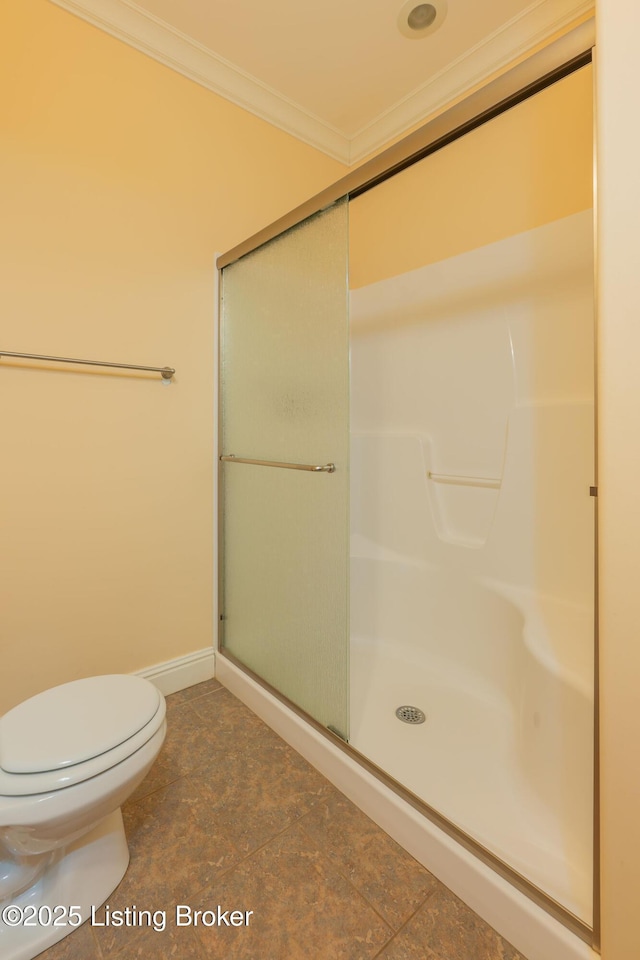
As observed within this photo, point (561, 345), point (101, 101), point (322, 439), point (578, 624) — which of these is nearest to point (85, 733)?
point (322, 439)

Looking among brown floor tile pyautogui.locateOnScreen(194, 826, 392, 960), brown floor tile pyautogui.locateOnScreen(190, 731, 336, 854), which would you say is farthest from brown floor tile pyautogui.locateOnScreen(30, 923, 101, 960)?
brown floor tile pyautogui.locateOnScreen(190, 731, 336, 854)

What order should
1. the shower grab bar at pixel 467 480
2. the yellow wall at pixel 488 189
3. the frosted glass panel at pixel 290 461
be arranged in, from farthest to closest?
the shower grab bar at pixel 467 480 → the yellow wall at pixel 488 189 → the frosted glass panel at pixel 290 461

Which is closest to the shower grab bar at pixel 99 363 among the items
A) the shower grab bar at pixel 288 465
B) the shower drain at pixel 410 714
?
the shower grab bar at pixel 288 465

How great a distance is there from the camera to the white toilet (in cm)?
84

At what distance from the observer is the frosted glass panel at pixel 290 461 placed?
134 centimetres

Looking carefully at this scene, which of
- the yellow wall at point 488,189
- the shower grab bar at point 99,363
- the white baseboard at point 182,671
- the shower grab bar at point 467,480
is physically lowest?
the white baseboard at point 182,671

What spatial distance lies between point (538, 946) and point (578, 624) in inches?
31.3

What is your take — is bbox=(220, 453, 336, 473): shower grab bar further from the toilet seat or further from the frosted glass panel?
the toilet seat

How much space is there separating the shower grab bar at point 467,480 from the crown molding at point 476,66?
1.61 meters

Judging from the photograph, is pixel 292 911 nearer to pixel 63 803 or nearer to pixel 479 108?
pixel 63 803

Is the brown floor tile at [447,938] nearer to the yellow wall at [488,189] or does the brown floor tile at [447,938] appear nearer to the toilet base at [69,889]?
the toilet base at [69,889]

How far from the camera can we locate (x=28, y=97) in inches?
54.4

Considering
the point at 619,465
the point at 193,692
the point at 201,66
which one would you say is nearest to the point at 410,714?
the point at 193,692

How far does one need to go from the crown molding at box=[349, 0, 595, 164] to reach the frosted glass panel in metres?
1.10
